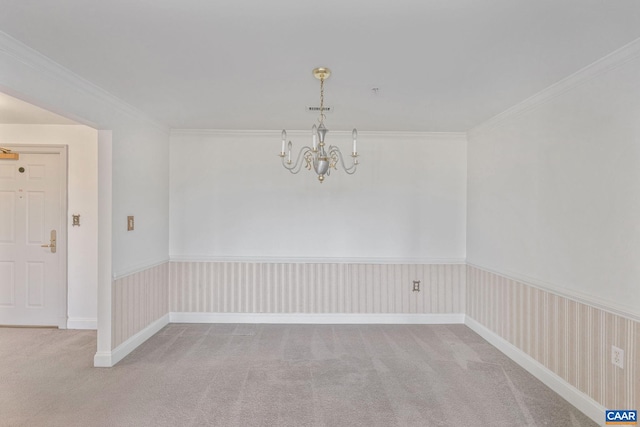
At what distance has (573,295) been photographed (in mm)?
2543

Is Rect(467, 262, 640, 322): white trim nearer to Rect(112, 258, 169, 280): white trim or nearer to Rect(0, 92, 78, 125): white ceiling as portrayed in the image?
Rect(112, 258, 169, 280): white trim

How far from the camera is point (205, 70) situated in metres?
2.46

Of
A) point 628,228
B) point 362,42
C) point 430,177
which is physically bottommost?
point 628,228

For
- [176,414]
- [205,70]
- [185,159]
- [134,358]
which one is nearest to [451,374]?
[176,414]

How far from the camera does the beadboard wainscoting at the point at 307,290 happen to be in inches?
170

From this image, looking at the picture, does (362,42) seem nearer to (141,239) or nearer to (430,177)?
(430,177)

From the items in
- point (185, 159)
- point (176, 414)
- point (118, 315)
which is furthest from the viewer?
point (185, 159)

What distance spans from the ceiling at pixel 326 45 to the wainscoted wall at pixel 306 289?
2.10 metres

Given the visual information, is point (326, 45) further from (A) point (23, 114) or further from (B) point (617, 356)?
(A) point (23, 114)

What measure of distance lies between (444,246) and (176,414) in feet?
11.3

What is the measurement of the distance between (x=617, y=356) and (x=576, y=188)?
117 cm

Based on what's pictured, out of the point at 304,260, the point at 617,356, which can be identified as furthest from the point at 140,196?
the point at 617,356

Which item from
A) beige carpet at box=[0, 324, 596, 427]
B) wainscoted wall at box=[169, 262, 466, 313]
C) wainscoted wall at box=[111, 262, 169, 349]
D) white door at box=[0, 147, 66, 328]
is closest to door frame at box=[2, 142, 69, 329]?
white door at box=[0, 147, 66, 328]

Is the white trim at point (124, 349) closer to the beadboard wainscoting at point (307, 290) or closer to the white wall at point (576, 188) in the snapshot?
the beadboard wainscoting at point (307, 290)
